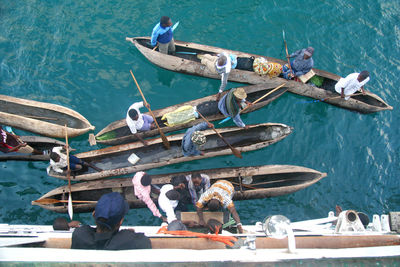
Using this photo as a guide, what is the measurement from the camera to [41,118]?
7.59 m

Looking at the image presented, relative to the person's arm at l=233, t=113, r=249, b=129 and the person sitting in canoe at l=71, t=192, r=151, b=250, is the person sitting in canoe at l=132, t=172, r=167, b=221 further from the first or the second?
the person's arm at l=233, t=113, r=249, b=129

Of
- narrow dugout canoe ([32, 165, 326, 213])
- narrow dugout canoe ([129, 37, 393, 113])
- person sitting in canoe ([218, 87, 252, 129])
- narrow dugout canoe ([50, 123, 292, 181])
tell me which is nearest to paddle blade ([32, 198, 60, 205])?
narrow dugout canoe ([32, 165, 326, 213])

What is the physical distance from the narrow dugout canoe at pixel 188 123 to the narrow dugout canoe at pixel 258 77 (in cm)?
37

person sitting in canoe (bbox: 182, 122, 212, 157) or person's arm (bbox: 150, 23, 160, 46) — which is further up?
person's arm (bbox: 150, 23, 160, 46)

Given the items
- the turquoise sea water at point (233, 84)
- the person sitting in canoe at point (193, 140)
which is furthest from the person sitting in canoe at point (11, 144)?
the person sitting in canoe at point (193, 140)

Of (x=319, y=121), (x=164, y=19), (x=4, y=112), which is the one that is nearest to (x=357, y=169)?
(x=319, y=121)

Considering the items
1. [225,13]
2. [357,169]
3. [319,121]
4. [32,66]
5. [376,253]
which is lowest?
[376,253]

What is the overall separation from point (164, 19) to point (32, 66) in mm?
5073

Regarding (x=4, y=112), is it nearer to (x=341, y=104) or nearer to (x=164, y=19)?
(x=164, y=19)

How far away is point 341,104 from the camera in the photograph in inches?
327

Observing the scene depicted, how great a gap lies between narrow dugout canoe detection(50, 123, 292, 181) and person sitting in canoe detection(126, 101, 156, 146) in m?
0.42

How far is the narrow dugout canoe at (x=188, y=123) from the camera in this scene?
7402 mm

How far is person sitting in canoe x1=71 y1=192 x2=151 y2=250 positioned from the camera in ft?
11.7

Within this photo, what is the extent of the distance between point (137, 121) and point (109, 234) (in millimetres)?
3633
